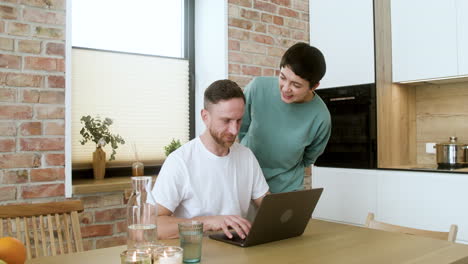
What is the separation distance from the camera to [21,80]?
2393 millimetres

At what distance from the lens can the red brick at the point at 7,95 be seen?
7.65 feet

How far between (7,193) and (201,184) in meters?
1.24

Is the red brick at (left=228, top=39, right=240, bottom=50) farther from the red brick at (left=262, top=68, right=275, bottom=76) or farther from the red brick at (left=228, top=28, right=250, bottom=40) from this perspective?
the red brick at (left=262, top=68, right=275, bottom=76)

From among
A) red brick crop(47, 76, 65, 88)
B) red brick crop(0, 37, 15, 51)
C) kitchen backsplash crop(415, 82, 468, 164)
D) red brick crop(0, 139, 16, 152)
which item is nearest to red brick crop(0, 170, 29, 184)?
red brick crop(0, 139, 16, 152)

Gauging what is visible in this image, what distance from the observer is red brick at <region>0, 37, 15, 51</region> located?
2.34 meters

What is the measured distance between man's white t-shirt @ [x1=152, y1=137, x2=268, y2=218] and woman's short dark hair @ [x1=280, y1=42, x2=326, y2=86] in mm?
442

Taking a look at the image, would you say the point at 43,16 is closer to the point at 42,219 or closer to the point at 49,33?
the point at 49,33

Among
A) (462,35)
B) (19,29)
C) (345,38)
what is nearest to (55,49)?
(19,29)

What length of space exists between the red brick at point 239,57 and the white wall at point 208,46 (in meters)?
0.05

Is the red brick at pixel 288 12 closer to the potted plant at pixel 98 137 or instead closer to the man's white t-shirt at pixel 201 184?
the potted plant at pixel 98 137

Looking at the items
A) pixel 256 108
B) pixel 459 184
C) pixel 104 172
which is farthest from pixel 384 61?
pixel 104 172

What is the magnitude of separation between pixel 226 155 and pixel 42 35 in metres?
1.36

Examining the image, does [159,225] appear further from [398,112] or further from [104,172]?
[398,112]

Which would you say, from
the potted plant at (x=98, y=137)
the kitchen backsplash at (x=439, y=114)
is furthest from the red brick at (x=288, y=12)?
the potted plant at (x=98, y=137)
